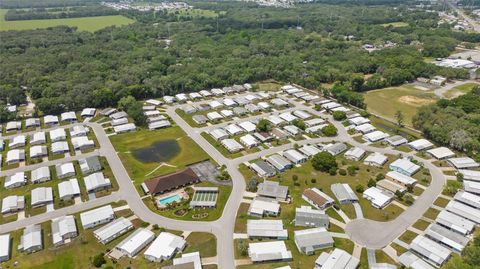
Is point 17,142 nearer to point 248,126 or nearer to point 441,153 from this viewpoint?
point 248,126

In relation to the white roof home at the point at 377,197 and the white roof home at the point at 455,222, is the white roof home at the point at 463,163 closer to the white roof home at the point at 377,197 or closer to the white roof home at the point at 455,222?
the white roof home at the point at 455,222

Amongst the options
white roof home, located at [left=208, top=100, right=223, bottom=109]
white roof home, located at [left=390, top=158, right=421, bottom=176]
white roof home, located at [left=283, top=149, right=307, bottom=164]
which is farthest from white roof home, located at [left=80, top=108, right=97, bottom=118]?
white roof home, located at [left=390, top=158, right=421, bottom=176]

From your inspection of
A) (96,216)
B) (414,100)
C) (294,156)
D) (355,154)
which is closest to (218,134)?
(294,156)

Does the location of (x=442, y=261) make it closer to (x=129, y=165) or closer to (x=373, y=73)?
(x=129, y=165)

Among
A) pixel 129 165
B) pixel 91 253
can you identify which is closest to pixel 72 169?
pixel 129 165

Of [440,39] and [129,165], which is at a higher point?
[440,39]

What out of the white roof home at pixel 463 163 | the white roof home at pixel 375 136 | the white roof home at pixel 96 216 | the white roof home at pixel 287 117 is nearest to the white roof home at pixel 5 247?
the white roof home at pixel 96 216
